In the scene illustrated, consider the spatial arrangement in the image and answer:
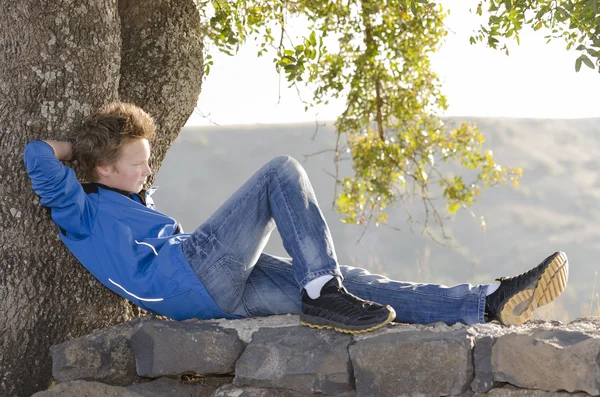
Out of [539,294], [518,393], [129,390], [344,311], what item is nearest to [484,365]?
[518,393]

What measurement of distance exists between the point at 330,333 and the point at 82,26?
6.58ft

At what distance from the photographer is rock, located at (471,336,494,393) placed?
3.17m

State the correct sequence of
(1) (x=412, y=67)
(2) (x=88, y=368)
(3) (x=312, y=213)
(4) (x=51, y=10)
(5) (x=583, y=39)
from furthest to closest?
(1) (x=412, y=67), (5) (x=583, y=39), (4) (x=51, y=10), (2) (x=88, y=368), (3) (x=312, y=213)

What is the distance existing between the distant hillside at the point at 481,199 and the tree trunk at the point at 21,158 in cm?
2133

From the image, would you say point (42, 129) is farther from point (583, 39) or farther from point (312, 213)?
point (583, 39)

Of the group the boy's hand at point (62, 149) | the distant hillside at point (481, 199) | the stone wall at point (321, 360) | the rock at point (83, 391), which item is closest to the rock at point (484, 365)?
the stone wall at point (321, 360)

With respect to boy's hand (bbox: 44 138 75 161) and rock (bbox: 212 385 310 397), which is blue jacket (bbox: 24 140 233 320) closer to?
boy's hand (bbox: 44 138 75 161)

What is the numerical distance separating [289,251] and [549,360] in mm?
1163

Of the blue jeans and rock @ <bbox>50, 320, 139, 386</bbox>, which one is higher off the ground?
the blue jeans

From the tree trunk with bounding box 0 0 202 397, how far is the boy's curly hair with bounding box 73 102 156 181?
238 mm

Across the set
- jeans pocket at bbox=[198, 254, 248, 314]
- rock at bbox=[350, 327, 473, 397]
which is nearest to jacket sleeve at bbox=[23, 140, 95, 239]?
jeans pocket at bbox=[198, 254, 248, 314]

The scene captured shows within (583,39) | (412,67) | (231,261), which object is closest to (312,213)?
(231,261)

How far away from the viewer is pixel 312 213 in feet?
11.0

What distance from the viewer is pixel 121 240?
3510 millimetres
